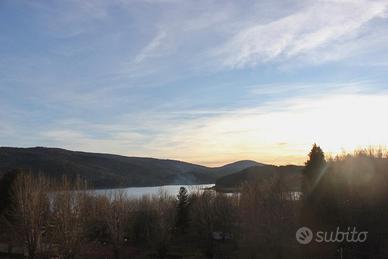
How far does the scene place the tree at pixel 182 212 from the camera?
58969 mm

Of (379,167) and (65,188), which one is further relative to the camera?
(65,188)

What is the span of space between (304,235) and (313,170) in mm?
6063

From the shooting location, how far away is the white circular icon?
37.1 metres

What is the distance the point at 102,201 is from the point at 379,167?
29.0 m

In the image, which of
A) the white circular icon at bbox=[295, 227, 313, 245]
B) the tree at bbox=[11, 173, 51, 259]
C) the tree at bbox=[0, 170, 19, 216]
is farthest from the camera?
the tree at bbox=[0, 170, 19, 216]

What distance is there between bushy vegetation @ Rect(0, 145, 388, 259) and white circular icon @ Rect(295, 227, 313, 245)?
1.35ft

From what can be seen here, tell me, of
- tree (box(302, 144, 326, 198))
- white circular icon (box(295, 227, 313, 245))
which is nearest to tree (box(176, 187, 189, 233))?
tree (box(302, 144, 326, 198))

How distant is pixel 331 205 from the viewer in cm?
3666

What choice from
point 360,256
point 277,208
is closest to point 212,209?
point 277,208

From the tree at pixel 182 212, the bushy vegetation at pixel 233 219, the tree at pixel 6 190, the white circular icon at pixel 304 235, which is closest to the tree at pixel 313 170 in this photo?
the bushy vegetation at pixel 233 219

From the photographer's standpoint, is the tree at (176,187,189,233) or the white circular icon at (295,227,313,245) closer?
the white circular icon at (295,227,313,245)

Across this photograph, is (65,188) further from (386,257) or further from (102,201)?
(386,257)

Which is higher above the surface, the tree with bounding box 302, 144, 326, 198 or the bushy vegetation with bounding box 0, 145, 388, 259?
the tree with bounding box 302, 144, 326, 198

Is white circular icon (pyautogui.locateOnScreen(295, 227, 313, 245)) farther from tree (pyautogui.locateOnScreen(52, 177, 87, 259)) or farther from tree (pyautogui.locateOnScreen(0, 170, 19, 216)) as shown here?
tree (pyautogui.locateOnScreen(0, 170, 19, 216))
